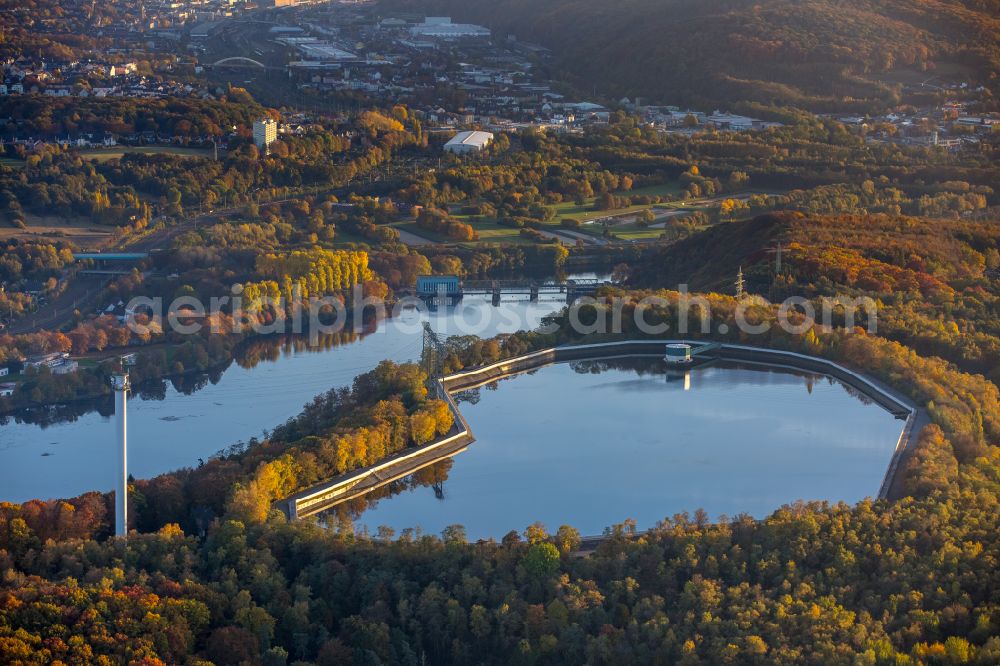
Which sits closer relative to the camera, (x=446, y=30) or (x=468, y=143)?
(x=468, y=143)

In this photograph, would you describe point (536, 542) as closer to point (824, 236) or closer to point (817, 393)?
point (817, 393)

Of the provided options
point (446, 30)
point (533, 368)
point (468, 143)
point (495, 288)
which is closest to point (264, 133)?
point (468, 143)

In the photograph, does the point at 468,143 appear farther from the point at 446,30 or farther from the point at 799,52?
the point at 446,30

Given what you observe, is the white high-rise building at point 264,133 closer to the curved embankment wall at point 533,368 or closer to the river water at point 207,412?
the river water at point 207,412

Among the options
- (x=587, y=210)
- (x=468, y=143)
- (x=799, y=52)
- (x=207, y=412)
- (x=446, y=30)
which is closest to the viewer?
(x=207, y=412)

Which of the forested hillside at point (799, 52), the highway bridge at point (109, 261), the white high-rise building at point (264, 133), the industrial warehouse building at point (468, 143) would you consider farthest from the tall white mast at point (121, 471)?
the forested hillside at point (799, 52)

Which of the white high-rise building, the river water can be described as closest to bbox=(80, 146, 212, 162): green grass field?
the white high-rise building

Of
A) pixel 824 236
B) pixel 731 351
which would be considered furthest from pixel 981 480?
pixel 824 236

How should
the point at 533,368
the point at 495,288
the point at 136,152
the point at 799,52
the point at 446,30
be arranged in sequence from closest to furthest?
the point at 533,368 < the point at 495,288 < the point at 136,152 < the point at 799,52 < the point at 446,30
